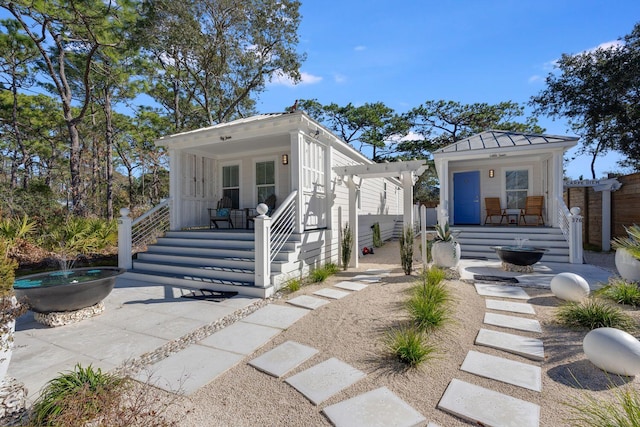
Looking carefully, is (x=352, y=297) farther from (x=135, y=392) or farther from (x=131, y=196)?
(x=131, y=196)

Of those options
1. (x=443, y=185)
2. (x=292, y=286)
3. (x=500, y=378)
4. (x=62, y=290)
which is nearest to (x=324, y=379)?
(x=500, y=378)

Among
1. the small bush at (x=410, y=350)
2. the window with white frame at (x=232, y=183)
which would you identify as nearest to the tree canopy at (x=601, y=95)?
the window with white frame at (x=232, y=183)

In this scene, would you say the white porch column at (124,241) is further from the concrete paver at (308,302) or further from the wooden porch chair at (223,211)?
the concrete paver at (308,302)

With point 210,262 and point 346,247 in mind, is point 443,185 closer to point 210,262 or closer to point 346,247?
point 346,247

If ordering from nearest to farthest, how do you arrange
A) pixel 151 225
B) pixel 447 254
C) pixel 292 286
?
pixel 292 286 → pixel 447 254 → pixel 151 225

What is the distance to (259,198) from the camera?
8.54m

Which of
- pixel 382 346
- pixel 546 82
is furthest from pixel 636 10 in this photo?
pixel 382 346

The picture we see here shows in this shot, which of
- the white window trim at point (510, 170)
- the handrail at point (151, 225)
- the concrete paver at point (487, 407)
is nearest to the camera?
the concrete paver at point (487, 407)

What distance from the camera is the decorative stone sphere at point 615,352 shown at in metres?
2.33

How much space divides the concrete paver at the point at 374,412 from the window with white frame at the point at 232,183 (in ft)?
23.9

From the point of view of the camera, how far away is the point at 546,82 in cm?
1402

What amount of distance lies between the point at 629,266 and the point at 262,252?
586 centimetres

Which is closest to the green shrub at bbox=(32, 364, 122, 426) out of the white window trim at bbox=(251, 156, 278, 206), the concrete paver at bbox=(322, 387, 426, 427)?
the concrete paver at bbox=(322, 387, 426, 427)

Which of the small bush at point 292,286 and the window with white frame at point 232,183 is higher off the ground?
the window with white frame at point 232,183
